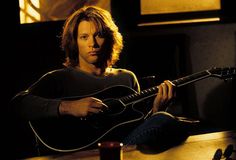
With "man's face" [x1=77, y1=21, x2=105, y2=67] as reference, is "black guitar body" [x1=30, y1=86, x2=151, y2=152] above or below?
below

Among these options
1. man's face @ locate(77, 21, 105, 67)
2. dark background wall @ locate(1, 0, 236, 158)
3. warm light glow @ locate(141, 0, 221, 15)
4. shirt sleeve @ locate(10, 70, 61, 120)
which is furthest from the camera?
warm light glow @ locate(141, 0, 221, 15)

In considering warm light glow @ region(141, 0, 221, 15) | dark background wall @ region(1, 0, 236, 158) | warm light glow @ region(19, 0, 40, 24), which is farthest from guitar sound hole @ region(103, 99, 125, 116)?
warm light glow @ region(141, 0, 221, 15)

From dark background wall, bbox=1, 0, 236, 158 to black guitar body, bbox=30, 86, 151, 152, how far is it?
83cm

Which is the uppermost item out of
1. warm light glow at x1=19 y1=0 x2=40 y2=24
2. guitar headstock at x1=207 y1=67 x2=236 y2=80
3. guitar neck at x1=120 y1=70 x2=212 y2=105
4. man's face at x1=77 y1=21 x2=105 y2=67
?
warm light glow at x1=19 y1=0 x2=40 y2=24

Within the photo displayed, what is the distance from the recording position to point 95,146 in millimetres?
2688

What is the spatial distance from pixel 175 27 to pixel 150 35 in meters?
0.27

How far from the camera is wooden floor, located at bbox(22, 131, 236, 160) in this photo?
186 cm

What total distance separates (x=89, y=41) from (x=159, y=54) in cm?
142

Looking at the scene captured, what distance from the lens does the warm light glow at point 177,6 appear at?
405 centimetres

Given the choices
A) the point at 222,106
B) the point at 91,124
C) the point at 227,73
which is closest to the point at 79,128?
the point at 91,124

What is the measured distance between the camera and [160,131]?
194 cm

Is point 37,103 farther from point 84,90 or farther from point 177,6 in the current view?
point 177,6

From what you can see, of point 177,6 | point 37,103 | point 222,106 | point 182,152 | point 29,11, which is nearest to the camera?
point 182,152

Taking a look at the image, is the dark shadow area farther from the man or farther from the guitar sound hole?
the guitar sound hole
